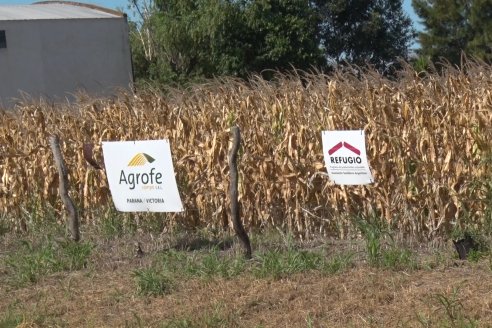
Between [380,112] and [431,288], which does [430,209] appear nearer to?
[380,112]

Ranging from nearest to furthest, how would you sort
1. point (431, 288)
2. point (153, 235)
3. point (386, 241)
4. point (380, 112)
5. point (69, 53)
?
point (431, 288) < point (386, 241) < point (380, 112) < point (153, 235) < point (69, 53)

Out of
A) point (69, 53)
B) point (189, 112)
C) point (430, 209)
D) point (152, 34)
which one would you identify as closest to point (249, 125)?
point (189, 112)

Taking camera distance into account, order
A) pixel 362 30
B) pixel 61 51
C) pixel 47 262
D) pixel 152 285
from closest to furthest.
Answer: pixel 152 285 → pixel 47 262 → pixel 61 51 → pixel 362 30

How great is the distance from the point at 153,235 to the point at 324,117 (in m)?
2.54

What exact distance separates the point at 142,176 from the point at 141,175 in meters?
0.02

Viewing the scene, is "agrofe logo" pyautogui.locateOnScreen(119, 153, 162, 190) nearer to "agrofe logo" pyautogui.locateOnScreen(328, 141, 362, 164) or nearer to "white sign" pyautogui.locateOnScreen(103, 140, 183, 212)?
"white sign" pyautogui.locateOnScreen(103, 140, 183, 212)

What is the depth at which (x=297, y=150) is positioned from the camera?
11750 millimetres

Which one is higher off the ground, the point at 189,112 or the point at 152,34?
the point at 152,34

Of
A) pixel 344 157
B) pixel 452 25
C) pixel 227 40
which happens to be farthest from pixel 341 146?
pixel 452 25

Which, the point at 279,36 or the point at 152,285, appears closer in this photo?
the point at 152,285

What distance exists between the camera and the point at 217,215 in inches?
481

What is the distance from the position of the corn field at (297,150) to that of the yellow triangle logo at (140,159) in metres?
1.33

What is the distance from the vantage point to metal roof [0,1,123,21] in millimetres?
29359

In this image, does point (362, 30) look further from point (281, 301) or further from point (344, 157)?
point (281, 301)
